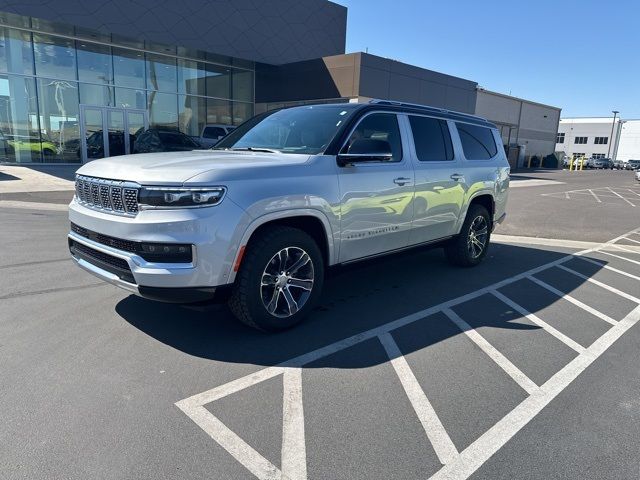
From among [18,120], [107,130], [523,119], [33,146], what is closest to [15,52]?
[18,120]

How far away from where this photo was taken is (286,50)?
27.5 metres

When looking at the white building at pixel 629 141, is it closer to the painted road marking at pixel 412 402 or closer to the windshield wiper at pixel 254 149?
the painted road marking at pixel 412 402

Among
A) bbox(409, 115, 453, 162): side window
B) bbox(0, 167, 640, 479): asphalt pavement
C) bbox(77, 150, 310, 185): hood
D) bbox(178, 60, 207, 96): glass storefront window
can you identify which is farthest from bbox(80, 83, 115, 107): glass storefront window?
bbox(409, 115, 453, 162): side window

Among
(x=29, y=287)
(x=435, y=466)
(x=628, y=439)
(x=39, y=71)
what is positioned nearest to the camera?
(x=435, y=466)

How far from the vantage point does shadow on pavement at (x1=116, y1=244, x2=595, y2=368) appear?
391 cm

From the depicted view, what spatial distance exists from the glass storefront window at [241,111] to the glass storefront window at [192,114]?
2.07 m

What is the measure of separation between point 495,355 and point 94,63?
2347 centimetres

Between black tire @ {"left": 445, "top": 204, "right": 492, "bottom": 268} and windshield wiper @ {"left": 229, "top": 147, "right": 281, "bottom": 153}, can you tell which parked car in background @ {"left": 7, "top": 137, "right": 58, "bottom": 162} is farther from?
black tire @ {"left": 445, "top": 204, "right": 492, "bottom": 268}

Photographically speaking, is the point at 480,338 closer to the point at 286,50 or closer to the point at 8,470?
the point at 8,470

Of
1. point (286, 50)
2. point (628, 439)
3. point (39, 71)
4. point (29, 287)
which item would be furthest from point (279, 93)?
point (628, 439)

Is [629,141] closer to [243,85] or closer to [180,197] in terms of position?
[243,85]

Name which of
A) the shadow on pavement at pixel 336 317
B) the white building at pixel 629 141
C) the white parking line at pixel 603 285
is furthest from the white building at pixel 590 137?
the shadow on pavement at pixel 336 317

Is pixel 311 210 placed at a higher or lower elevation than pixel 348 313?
higher

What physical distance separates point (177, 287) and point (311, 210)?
1.30 meters
